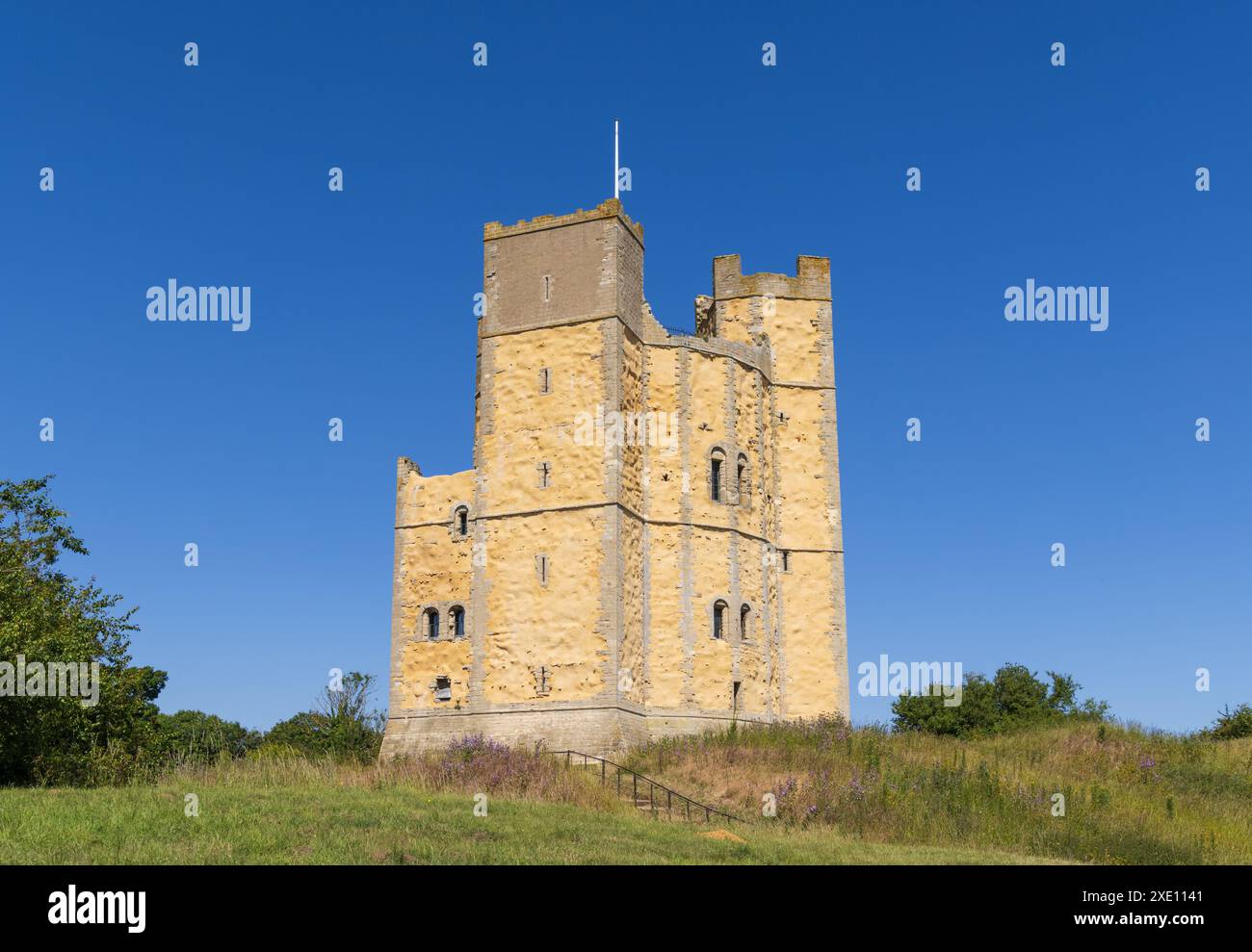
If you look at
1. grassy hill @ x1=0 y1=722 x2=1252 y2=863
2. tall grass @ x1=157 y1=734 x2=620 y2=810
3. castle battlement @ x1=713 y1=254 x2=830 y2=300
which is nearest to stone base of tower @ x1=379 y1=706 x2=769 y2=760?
grassy hill @ x1=0 y1=722 x2=1252 y2=863

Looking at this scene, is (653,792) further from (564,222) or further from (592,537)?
(564,222)

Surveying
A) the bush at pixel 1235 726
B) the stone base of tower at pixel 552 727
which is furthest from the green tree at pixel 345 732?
the bush at pixel 1235 726

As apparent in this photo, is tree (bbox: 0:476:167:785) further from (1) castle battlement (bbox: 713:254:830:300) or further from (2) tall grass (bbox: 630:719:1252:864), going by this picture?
(1) castle battlement (bbox: 713:254:830:300)

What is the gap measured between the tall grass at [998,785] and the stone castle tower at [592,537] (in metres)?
2.75

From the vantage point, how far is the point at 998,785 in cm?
2461

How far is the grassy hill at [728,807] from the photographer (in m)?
16.2

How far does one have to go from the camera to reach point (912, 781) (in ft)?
83.1

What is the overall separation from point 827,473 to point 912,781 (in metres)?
17.8

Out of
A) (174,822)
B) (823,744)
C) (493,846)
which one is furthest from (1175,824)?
(174,822)

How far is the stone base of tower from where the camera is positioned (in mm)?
33219

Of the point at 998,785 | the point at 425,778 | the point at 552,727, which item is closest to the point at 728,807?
the point at 998,785

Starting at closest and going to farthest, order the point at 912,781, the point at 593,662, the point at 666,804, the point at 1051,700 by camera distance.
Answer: the point at 912,781 → the point at 666,804 → the point at 593,662 → the point at 1051,700

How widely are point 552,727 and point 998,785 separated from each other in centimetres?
1328
